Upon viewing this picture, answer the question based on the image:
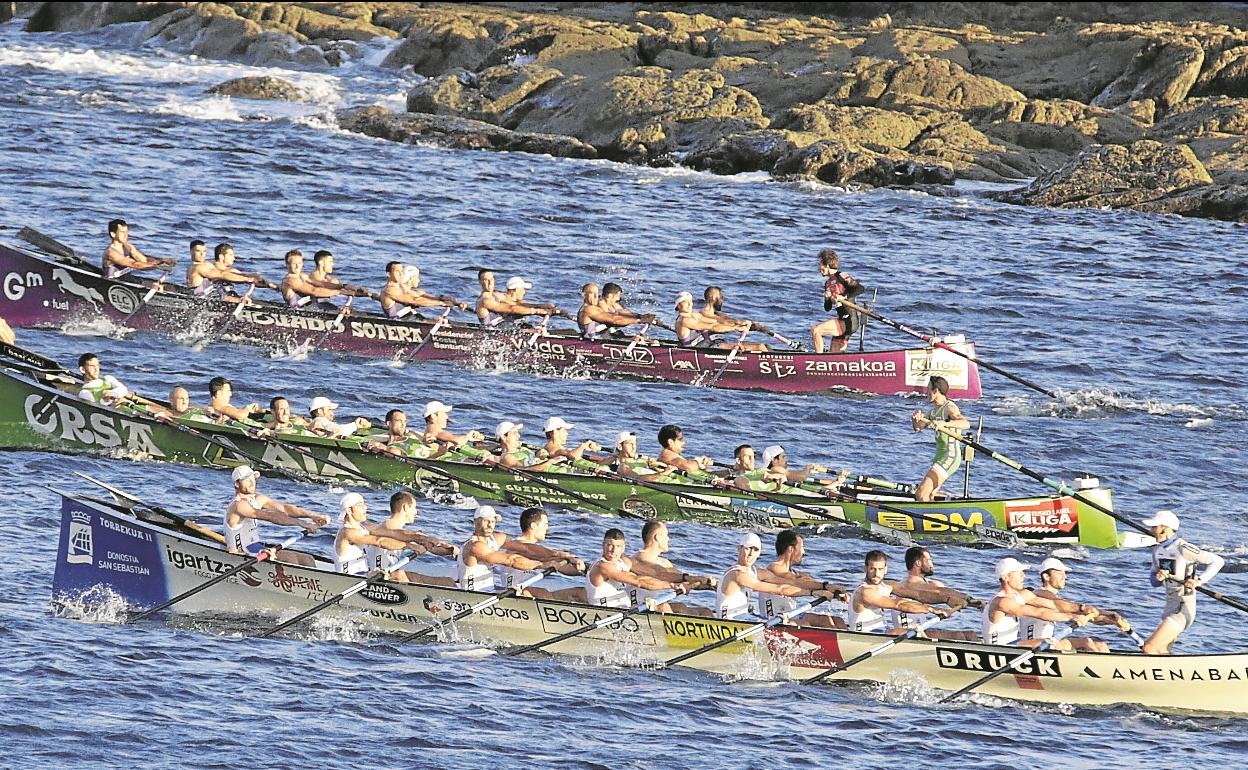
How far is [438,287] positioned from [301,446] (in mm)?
13047

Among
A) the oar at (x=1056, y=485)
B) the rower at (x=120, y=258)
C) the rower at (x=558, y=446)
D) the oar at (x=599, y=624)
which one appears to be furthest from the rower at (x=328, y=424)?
the rower at (x=120, y=258)

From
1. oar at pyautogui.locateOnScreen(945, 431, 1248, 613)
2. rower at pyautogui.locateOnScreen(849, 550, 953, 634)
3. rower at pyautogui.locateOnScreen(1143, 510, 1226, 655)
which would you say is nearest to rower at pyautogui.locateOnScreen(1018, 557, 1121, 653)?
rower at pyautogui.locateOnScreen(1143, 510, 1226, 655)

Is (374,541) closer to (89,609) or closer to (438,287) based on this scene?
(89,609)

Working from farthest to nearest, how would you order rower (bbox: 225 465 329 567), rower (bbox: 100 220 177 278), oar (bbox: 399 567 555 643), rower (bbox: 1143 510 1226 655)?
rower (bbox: 100 220 177 278) → rower (bbox: 225 465 329 567) → oar (bbox: 399 567 555 643) → rower (bbox: 1143 510 1226 655)

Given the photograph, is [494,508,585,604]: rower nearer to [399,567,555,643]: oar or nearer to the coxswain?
[399,567,555,643]: oar

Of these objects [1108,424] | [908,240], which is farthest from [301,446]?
[908,240]

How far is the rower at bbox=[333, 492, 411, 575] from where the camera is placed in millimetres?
22609

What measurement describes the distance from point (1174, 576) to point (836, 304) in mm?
14330

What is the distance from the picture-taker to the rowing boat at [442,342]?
3381 centimetres

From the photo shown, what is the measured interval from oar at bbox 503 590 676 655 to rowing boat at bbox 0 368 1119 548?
344 cm

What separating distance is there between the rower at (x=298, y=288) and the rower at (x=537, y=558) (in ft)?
44.3

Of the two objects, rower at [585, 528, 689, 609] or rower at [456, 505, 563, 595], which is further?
rower at [456, 505, 563, 595]

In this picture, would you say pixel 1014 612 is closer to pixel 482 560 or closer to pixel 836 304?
pixel 482 560

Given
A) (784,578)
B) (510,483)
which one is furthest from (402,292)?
(784,578)
